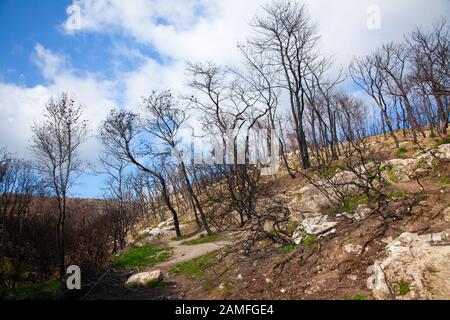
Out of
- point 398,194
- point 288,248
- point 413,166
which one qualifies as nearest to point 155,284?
point 288,248

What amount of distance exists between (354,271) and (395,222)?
1.89m

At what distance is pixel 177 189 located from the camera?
47.9 meters

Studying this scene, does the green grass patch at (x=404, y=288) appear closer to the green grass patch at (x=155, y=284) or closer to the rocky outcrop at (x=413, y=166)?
the rocky outcrop at (x=413, y=166)

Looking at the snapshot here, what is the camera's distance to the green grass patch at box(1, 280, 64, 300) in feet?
30.0

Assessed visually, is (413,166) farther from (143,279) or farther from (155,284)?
(143,279)

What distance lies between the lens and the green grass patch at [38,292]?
9.16m

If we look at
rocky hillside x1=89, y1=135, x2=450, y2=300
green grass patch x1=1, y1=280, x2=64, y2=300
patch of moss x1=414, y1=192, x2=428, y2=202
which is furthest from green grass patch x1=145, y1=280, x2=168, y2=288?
patch of moss x1=414, y1=192, x2=428, y2=202

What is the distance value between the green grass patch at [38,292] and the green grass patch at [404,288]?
969 cm

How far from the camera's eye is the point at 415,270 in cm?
488

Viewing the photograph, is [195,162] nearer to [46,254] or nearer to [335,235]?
[46,254]

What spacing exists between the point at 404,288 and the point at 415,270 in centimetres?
38

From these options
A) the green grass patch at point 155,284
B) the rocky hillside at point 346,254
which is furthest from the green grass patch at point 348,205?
the green grass patch at point 155,284
